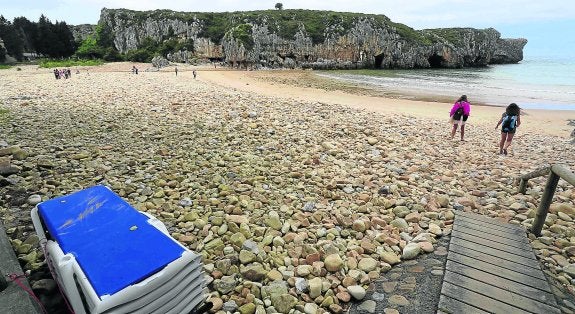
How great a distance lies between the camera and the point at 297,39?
9288cm

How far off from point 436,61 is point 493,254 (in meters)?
118

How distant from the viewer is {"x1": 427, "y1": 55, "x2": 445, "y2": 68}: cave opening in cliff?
103262 millimetres

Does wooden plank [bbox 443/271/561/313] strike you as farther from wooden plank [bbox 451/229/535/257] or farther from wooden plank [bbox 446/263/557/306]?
wooden plank [bbox 451/229/535/257]

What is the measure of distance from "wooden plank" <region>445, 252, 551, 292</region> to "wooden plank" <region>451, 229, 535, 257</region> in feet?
2.09

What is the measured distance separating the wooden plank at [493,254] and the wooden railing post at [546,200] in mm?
1180

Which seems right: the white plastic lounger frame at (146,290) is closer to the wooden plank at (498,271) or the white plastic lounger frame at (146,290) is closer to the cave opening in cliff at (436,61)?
the wooden plank at (498,271)

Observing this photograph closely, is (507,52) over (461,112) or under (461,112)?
over

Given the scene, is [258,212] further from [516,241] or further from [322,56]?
[322,56]

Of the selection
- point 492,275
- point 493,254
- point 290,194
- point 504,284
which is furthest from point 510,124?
point 290,194

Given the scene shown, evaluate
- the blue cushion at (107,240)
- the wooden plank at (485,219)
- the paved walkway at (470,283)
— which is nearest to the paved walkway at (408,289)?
the paved walkway at (470,283)

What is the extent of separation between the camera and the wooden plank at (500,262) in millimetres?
4383

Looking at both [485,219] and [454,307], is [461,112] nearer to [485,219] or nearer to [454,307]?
[485,219]

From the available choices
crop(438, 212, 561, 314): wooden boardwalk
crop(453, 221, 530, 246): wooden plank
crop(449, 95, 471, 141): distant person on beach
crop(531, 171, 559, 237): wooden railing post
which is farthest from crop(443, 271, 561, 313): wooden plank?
crop(449, 95, 471, 141): distant person on beach

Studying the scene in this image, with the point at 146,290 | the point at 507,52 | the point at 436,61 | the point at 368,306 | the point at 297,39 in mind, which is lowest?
→ the point at 368,306
